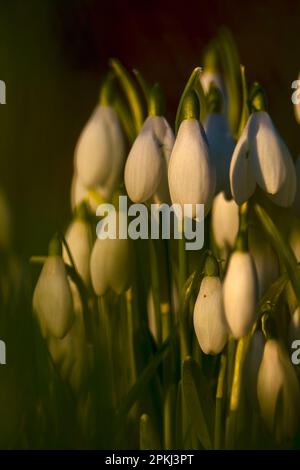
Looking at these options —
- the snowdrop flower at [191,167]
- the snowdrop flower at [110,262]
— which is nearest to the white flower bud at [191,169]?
the snowdrop flower at [191,167]

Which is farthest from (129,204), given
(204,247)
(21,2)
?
(21,2)

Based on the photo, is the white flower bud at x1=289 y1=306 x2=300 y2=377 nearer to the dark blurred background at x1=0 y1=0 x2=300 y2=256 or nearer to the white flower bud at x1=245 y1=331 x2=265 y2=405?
the white flower bud at x1=245 y1=331 x2=265 y2=405

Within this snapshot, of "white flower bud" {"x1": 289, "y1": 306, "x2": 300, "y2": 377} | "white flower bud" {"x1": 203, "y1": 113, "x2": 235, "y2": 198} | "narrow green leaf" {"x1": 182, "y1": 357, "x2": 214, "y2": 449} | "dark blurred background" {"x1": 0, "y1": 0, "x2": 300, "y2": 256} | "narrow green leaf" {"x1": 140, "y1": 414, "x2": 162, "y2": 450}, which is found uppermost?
"dark blurred background" {"x1": 0, "y1": 0, "x2": 300, "y2": 256}

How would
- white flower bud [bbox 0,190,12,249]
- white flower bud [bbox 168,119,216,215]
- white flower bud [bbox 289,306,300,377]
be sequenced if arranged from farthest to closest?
white flower bud [bbox 0,190,12,249], white flower bud [bbox 289,306,300,377], white flower bud [bbox 168,119,216,215]

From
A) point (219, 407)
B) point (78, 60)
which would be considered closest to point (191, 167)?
point (219, 407)

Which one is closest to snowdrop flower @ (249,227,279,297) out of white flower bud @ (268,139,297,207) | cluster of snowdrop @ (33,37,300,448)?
cluster of snowdrop @ (33,37,300,448)
